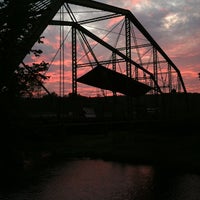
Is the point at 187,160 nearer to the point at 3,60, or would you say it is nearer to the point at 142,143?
the point at 142,143

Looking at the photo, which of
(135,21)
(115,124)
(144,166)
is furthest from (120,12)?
(144,166)

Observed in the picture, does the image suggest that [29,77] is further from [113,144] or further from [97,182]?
[113,144]

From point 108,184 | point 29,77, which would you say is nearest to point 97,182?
point 108,184

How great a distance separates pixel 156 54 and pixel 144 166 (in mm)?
22839

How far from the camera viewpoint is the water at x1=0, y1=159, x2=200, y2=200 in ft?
72.9

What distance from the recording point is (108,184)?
83.9 ft

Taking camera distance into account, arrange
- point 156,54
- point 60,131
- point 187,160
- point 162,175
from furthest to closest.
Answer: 1. point 156,54
2. point 187,160
3. point 162,175
4. point 60,131

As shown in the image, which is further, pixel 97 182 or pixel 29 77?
pixel 97 182

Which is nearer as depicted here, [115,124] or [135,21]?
[115,124]

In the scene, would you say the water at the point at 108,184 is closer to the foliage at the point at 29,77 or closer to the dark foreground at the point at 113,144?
the dark foreground at the point at 113,144

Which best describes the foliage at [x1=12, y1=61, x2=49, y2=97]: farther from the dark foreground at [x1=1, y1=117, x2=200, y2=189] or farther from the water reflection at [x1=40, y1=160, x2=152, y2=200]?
the water reflection at [x1=40, y1=160, x2=152, y2=200]

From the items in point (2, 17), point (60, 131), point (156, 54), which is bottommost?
point (60, 131)

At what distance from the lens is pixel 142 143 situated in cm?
4700

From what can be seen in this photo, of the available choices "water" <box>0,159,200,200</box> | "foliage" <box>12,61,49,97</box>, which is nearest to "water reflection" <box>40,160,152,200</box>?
"water" <box>0,159,200,200</box>
